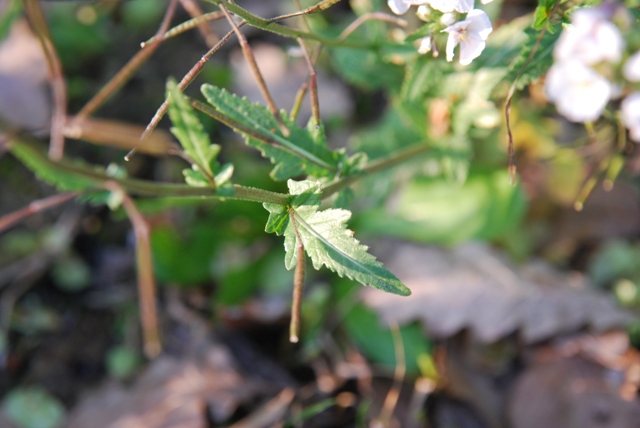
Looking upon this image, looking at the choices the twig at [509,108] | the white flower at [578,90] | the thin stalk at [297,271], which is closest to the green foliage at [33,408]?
the thin stalk at [297,271]

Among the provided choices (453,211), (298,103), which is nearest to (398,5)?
(298,103)

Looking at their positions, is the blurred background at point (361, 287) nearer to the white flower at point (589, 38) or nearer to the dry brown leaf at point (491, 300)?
the dry brown leaf at point (491, 300)

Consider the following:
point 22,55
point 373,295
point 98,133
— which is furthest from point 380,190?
point 22,55

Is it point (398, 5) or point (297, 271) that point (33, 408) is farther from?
point (398, 5)

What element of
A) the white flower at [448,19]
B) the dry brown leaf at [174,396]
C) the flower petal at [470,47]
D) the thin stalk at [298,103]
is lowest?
the dry brown leaf at [174,396]

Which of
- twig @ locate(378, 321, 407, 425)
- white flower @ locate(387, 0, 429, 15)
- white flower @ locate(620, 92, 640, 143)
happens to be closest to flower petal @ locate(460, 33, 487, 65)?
white flower @ locate(387, 0, 429, 15)

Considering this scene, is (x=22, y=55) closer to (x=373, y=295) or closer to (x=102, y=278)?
(x=102, y=278)
